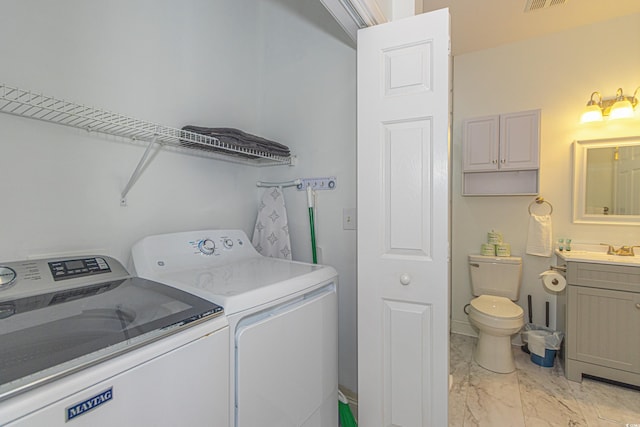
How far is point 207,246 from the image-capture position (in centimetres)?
154

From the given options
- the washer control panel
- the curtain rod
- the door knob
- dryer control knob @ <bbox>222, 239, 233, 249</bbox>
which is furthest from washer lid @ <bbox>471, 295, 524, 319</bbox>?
the washer control panel

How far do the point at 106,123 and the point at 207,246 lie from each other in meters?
0.70

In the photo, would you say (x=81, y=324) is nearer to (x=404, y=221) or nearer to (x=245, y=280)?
(x=245, y=280)

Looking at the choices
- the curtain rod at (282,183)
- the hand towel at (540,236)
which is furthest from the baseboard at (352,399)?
the hand towel at (540,236)

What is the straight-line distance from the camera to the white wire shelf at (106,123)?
1.04 metres

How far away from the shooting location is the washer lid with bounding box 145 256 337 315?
1.02 m

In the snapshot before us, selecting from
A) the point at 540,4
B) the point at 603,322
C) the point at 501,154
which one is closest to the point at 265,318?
the point at 603,322

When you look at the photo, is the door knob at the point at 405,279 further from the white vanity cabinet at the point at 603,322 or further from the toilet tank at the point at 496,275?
the toilet tank at the point at 496,275

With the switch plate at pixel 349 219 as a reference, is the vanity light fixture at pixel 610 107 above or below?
above

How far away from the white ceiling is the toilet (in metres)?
2.03

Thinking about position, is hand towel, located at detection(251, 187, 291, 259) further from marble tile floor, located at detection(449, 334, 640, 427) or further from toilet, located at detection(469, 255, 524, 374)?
toilet, located at detection(469, 255, 524, 374)

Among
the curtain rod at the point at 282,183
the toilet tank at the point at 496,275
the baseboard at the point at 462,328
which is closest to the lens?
the curtain rod at the point at 282,183

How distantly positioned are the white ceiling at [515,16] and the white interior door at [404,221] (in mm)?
1395

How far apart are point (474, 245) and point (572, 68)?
5.74 feet
